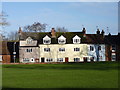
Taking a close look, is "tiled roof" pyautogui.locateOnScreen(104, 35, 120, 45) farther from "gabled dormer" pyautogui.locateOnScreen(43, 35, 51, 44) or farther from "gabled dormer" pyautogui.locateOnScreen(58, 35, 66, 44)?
"gabled dormer" pyautogui.locateOnScreen(43, 35, 51, 44)

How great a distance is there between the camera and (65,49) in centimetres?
7888

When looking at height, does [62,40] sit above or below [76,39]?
below

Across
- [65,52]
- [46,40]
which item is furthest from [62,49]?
[46,40]

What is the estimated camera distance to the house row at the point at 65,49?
78.8m

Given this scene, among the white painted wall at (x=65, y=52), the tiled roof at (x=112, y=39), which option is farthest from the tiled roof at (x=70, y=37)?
the tiled roof at (x=112, y=39)

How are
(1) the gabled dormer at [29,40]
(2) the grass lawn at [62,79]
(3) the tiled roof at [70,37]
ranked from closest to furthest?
(2) the grass lawn at [62,79], (1) the gabled dormer at [29,40], (3) the tiled roof at [70,37]

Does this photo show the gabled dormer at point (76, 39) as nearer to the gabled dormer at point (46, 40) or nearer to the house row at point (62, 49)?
the house row at point (62, 49)

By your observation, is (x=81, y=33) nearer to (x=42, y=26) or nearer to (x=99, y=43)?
(x=99, y=43)

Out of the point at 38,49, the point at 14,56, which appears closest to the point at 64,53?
the point at 38,49

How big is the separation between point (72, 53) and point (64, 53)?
2149 millimetres

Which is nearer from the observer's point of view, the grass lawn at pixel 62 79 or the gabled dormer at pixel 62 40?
the grass lawn at pixel 62 79

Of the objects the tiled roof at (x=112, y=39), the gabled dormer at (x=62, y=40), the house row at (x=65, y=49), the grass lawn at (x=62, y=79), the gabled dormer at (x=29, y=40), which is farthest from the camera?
the tiled roof at (x=112, y=39)

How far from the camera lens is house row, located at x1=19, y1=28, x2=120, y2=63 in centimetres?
7881

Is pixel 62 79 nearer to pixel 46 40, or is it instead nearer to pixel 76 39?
pixel 76 39
